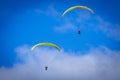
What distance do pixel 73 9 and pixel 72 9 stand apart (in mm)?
123

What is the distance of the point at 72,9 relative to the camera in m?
52.3

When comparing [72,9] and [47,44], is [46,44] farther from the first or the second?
[72,9]

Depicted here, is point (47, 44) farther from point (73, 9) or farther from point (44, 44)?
point (73, 9)

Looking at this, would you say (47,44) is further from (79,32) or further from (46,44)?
(79,32)

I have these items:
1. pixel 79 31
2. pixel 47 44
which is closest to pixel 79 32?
pixel 79 31

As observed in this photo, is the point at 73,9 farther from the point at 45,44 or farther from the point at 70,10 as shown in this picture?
the point at 45,44

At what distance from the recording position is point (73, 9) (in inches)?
2064

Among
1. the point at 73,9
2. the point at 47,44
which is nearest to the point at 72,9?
the point at 73,9

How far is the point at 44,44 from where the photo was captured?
171 feet

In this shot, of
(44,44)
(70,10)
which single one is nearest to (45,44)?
(44,44)

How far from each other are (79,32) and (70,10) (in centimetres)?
252

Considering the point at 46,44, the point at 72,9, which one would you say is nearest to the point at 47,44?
the point at 46,44

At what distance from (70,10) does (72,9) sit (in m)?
0.27

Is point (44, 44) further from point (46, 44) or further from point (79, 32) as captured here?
point (79, 32)
